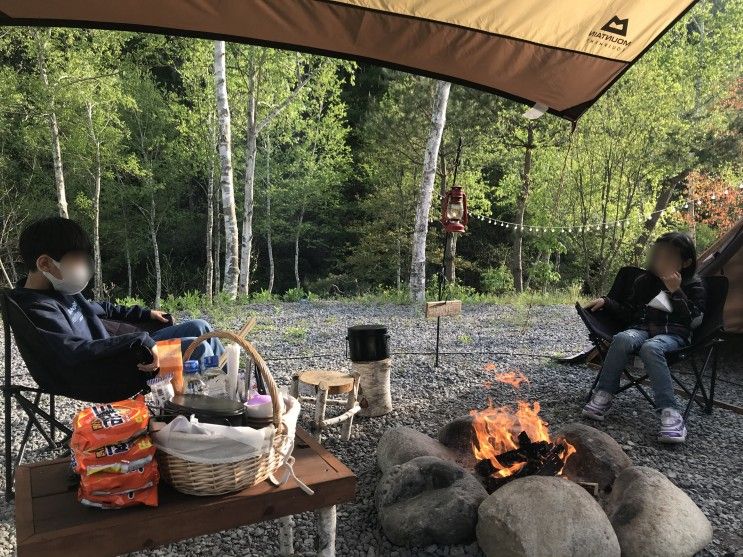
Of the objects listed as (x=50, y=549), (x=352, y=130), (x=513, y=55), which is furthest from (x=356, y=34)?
(x=352, y=130)

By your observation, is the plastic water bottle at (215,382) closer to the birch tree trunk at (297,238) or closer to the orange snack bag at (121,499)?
the orange snack bag at (121,499)

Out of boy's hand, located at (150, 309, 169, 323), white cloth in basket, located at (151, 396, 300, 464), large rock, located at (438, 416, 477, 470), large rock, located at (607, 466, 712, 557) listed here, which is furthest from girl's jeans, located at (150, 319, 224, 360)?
large rock, located at (607, 466, 712, 557)

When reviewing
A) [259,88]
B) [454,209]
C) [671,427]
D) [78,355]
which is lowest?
[671,427]

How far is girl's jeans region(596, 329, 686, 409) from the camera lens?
2.99 meters

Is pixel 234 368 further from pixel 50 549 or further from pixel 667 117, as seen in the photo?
pixel 667 117

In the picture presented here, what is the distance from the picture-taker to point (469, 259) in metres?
17.7

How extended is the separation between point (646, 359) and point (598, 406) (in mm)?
387

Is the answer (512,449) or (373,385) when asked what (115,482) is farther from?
(373,385)

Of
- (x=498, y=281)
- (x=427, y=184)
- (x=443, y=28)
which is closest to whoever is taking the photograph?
(x=443, y=28)

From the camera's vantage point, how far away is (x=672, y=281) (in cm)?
321

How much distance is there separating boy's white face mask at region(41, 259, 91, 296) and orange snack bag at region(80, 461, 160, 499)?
1.06 m

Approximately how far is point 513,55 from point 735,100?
11041 millimetres

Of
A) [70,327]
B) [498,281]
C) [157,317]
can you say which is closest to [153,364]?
[70,327]

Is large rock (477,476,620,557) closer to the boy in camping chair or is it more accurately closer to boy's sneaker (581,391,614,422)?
the boy in camping chair
